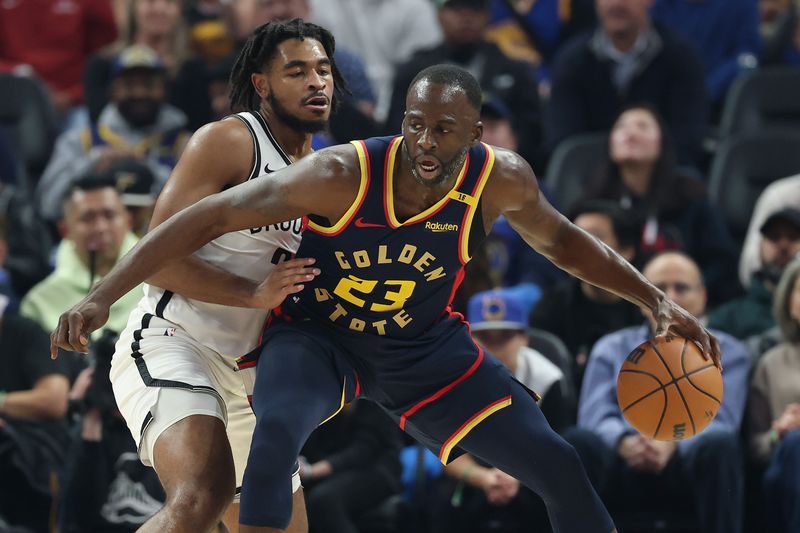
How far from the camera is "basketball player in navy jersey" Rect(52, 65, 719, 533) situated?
4.36m

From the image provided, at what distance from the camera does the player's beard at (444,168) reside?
4.46 m

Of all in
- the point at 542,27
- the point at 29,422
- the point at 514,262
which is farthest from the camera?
the point at 542,27

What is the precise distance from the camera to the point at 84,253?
7.68 m

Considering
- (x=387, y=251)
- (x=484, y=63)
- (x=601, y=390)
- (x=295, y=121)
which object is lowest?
(x=601, y=390)

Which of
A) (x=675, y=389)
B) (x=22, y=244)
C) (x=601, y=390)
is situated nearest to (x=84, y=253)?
(x=22, y=244)

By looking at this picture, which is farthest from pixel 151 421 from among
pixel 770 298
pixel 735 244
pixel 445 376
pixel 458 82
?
pixel 735 244

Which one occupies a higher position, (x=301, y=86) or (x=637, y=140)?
(x=301, y=86)

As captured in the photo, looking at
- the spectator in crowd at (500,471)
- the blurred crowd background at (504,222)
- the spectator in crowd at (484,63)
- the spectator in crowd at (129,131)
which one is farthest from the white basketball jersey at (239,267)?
the spectator in crowd at (484,63)

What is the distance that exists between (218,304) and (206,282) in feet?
0.50

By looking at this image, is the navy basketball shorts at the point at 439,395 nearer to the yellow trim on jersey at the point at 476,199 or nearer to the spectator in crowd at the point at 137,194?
the yellow trim on jersey at the point at 476,199

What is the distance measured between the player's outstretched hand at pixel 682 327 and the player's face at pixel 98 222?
12.3 feet

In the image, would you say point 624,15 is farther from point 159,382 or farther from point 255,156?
point 159,382

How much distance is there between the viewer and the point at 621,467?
682 centimetres

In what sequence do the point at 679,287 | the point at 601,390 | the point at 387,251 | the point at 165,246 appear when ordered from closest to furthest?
1. the point at 165,246
2. the point at 387,251
3. the point at 601,390
4. the point at 679,287
